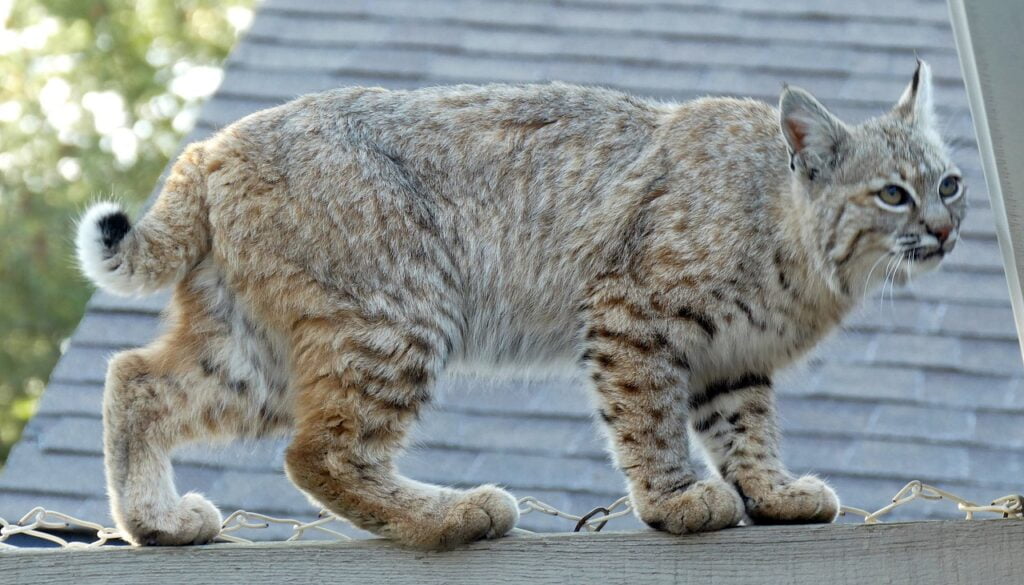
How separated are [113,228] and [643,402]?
1234 mm

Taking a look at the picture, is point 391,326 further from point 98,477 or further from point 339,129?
point 98,477

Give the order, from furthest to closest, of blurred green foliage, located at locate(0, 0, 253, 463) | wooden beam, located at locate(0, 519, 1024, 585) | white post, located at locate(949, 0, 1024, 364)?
blurred green foliage, located at locate(0, 0, 253, 463)
wooden beam, located at locate(0, 519, 1024, 585)
white post, located at locate(949, 0, 1024, 364)

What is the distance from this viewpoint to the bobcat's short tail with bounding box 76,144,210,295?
10.2 ft

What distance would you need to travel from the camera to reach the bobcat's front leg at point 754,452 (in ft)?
10.1

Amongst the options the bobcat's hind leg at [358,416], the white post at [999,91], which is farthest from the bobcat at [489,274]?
the white post at [999,91]

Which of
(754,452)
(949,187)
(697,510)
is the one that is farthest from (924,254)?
(697,510)

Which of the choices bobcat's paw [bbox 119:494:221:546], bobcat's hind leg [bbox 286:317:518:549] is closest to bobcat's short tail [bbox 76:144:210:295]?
bobcat's hind leg [bbox 286:317:518:549]

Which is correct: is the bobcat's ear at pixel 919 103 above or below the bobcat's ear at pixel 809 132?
above

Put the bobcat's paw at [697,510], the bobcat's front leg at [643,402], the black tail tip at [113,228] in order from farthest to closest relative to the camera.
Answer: the black tail tip at [113,228], the bobcat's front leg at [643,402], the bobcat's paw at [697,510]

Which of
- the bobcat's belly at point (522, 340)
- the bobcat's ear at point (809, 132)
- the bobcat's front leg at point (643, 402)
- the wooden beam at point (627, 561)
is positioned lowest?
the wooden beam at point (627, 561)

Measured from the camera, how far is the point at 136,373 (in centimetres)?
321

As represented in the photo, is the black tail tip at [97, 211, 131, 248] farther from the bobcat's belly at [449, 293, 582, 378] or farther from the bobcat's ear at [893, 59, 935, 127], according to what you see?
the bobcat's ear at [893, 59, 935, 127]

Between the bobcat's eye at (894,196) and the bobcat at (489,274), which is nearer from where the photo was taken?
the bobcat at (489,274)

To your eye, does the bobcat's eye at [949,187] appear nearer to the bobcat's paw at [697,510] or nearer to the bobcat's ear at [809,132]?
the bobcat's ear at [809,132]
